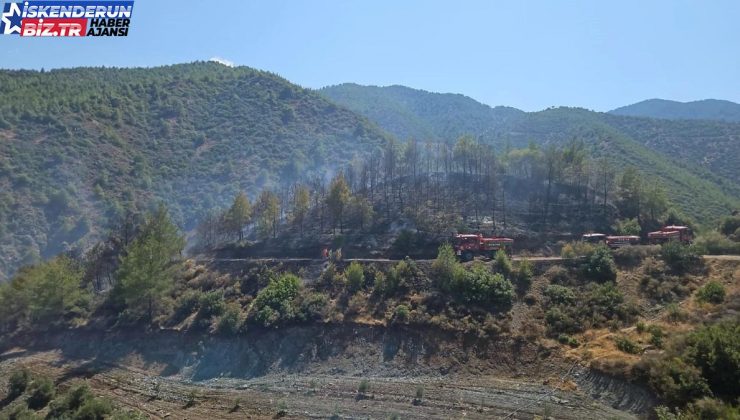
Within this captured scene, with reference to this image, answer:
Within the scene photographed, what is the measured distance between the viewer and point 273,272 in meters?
55.4

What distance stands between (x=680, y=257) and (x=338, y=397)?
34.0 metres

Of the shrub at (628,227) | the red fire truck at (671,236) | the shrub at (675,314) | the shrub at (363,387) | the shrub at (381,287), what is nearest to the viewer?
the shrub at (363,387)

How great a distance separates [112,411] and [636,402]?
3460 cm

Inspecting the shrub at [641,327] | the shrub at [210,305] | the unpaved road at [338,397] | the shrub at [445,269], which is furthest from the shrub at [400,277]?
the shrub at [641,327]

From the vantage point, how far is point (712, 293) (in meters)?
38.2

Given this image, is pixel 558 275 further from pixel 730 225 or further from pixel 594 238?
pixel 730 225

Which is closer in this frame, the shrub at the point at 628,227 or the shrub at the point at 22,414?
the shrub at the point at 22,414

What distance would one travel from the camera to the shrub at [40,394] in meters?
37.4

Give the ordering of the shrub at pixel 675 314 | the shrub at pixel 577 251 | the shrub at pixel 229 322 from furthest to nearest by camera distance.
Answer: the shrub at pixel 577 251 → the shrub at pixel 229 322 → the shrub at pixel 675 314

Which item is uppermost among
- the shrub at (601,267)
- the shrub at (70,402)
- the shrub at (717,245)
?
the shrub at (717,245)

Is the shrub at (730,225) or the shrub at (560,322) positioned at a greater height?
the shrub at (730,225)

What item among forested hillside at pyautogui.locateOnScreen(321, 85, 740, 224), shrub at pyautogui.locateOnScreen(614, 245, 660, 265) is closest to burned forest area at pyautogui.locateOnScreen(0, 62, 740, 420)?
shrub at pyautogui.locateOnScreen(614, 245, 660, 265)

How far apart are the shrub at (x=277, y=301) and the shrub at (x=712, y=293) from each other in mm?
34888

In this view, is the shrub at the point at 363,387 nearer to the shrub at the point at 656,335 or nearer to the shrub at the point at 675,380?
the shrub at the point at 675,380
